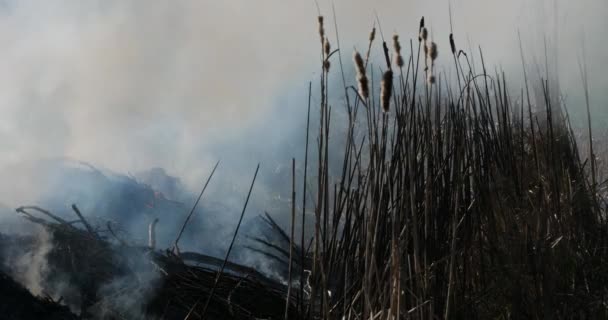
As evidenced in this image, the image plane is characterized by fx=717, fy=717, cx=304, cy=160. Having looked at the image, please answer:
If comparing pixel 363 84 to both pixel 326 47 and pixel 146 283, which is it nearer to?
pixel 326 47

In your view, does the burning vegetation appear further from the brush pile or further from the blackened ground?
the blackened ground

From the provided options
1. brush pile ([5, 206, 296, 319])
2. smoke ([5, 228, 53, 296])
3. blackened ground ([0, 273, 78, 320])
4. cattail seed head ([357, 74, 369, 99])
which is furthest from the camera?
smoke ([5, 228, 53, 296])

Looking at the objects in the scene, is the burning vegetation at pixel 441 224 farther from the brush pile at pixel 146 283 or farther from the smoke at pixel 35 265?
the smoke at pixel 35 265

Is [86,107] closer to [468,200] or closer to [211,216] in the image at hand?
[211,216]

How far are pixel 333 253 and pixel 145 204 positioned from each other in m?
8.38

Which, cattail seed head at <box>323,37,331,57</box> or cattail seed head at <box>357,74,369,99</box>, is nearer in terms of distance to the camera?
cattail seed head at <box>357,74,369,99</box>

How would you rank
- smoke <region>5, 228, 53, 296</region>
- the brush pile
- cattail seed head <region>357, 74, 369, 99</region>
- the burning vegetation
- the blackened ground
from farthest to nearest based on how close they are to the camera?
1. smoke <region>5, 228, 53, 296</region>
2. the blackened ground
3. the brush pile
4. the burning vegetation
5. cattail seed head <region>357, 74, 369, 99</region>

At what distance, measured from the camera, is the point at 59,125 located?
55.0 feet

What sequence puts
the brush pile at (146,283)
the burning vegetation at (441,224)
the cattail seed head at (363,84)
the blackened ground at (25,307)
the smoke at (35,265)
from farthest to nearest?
the smoke at (35,265) → the blackened ground at (25,307) → the brush pile at (146,283) → the burning vegetation at (441,224) → the cattail seed head at (363,84)

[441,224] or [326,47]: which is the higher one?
[326,47]

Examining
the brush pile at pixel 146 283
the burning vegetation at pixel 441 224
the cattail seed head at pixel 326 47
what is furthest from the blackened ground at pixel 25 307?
the cattail seed head at pixel 326 47

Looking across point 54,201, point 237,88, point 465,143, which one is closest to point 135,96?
point 237,88

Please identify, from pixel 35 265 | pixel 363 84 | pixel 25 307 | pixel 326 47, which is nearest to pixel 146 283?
pixel 25 307

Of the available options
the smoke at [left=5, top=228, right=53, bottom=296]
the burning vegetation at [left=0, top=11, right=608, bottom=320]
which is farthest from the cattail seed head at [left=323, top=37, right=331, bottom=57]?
the smoke at [left=5, top=228, right=53, bottom=296]
